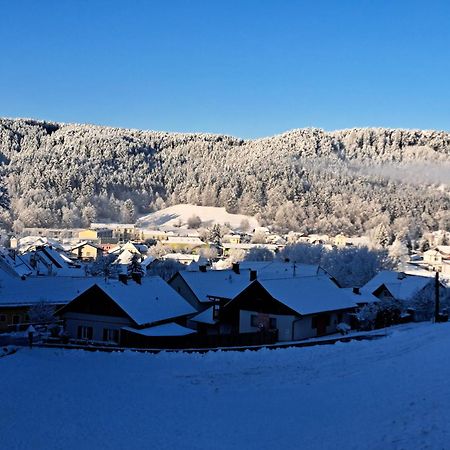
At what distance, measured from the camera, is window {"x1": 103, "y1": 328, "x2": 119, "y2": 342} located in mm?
31175

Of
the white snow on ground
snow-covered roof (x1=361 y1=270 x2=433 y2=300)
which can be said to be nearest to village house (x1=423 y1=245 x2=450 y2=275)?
snow-covered roof (x1=361 y1=270 x2=433 y2=300)

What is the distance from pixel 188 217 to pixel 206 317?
494 feet

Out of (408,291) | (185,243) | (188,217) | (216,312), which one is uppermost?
(188,217)

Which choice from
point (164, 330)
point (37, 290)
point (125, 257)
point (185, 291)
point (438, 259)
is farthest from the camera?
point (438, 259)

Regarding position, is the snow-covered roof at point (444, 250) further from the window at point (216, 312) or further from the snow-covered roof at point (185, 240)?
the window at point (216, 312)

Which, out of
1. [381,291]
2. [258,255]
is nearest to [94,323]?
[381,291]

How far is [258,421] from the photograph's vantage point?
1545 cm

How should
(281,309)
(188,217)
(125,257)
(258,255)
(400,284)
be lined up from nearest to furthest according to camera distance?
1. (281,309)
2. (400,284)
3. (125,257)
4. (258,255)
5. (188,217)

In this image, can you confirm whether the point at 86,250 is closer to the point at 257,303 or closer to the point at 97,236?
the point at 97,236

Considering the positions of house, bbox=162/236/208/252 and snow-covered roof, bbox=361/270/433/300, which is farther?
house, bbox=162/236/208/252

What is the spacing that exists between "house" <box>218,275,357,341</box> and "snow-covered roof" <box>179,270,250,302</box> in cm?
435

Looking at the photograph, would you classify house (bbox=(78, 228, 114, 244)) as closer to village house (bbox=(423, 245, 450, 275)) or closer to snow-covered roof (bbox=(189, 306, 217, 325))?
village house (bbox=(423, 245, 450, 275))

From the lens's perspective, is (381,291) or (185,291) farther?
(381,291)

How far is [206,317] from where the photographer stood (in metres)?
34.9
